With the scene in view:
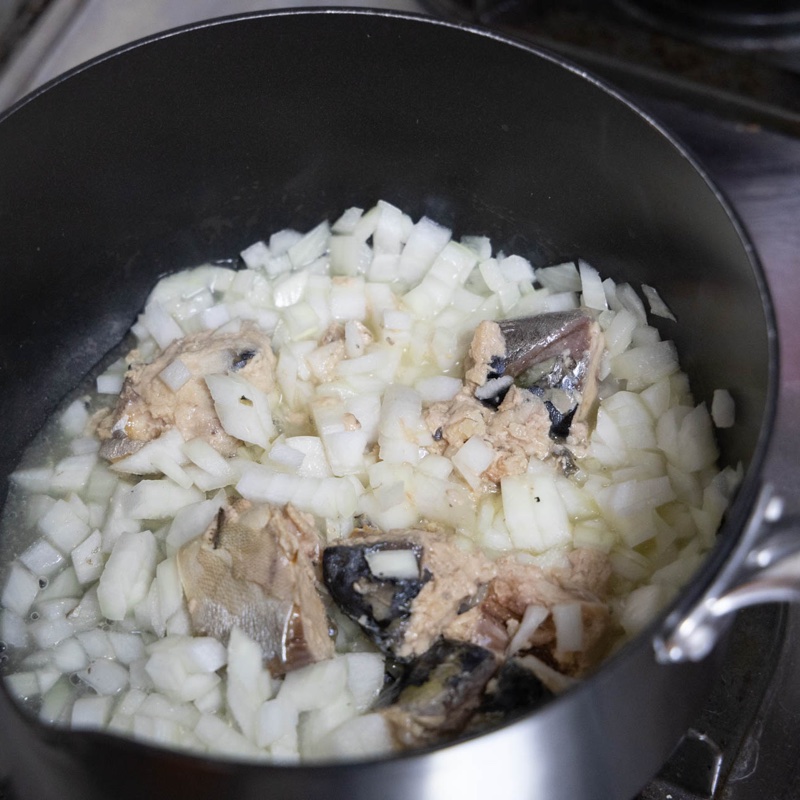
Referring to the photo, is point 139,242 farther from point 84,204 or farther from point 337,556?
point 337,556

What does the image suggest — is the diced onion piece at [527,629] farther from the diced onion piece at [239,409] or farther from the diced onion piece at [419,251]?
the diced onion piece at [419,251]

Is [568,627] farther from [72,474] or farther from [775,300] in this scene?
[775,300]

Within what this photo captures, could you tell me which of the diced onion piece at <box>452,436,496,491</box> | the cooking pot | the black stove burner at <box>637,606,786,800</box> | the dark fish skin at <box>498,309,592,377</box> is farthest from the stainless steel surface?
the diced onion piece at <box>452,436,496,491</box>

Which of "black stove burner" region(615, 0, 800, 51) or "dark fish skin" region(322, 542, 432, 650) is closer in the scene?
"dark fish skin" region(322, 542, 432, 650)

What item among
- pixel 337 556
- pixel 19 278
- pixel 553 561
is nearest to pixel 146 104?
pixel 19 278

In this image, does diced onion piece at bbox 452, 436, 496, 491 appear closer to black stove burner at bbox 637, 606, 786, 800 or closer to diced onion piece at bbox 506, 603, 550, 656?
diced onion piece at bbox 506, 603, 550, 656

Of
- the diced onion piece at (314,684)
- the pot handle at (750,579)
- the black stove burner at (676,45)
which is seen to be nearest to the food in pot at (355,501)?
the diced onion piece at (314,684)
